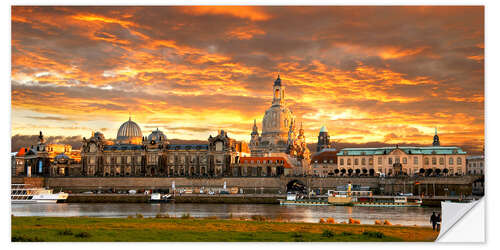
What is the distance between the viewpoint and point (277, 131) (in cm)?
12206

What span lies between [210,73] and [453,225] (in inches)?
679

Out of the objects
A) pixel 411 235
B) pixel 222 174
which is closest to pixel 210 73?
pixel 411 235

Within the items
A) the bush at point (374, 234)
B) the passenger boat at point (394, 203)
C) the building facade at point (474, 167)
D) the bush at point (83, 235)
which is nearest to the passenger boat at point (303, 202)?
the passenger boat at point (394, 203)

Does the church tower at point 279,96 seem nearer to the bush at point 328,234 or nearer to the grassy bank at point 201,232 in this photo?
the grassy bank at point 201,232

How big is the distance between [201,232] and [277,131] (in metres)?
99.9

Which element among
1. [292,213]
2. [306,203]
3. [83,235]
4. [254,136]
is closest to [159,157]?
[306,203]

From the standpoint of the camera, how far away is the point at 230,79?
3528cm

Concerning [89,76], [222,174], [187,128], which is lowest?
[222,174]

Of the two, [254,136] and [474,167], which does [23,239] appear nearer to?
[474,167]

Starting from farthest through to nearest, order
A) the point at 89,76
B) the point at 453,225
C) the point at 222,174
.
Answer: the point at 222,174 → the point at 89,76 → the point at 453,225

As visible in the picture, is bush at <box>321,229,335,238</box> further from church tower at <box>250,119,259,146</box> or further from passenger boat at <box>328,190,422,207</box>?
church tower at <box>250,119,259,146</box>

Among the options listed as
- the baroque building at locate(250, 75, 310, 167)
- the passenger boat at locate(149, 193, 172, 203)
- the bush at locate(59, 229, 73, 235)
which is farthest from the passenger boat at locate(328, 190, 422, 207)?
the baroque building at locate(250, 75, 310, 167)

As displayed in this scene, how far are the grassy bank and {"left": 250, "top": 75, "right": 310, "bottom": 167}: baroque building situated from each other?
90.8m

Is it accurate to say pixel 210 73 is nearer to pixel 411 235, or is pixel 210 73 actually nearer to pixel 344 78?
pixel 344 78
